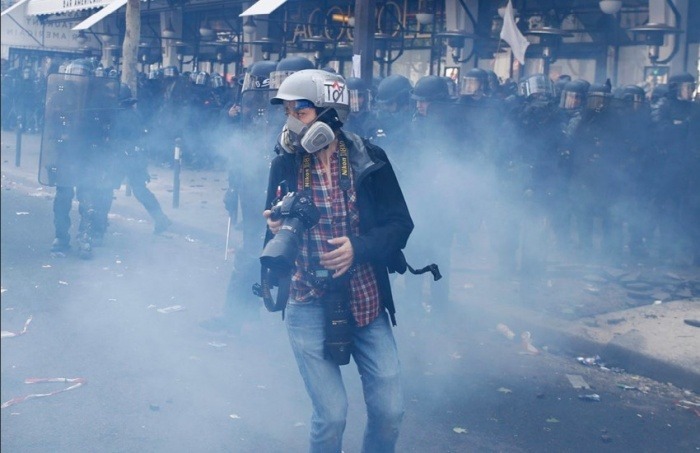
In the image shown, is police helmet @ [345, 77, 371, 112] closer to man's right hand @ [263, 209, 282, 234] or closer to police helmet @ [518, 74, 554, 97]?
police helmet @ [518, 74, 554, 97]

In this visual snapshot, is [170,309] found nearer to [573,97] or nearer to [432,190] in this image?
[432,190]

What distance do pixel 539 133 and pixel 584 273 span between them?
1.49m

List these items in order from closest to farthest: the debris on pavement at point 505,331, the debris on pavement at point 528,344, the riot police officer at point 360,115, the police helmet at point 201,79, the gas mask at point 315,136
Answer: the gas mask at point 315,136
the debris on pavement at point 528,344
the debris on pavement at point 505,331
the riot police officer at point 360,115
the police helmet at point 201,79

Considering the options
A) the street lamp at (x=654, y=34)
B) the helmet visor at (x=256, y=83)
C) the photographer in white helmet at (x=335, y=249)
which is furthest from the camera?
the street lamp at (x=654, y=34)

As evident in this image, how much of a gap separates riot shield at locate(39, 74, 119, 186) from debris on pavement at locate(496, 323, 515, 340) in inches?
187

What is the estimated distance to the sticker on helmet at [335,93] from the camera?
3.26m

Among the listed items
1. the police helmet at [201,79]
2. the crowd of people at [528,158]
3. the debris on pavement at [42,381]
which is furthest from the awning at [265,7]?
the debris on pavement at [42,381]

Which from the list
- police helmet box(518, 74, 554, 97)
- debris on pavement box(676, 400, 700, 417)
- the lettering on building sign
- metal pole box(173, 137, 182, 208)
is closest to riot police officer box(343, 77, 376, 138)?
police helmet box(518, 74, 554, 97)

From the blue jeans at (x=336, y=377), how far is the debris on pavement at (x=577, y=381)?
9.10 ft

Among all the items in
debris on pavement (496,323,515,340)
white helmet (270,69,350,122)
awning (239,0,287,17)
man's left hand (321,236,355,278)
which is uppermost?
awning (239,0,287,17)

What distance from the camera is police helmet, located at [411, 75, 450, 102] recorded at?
25.8 feet

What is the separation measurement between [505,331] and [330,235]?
4.01 m

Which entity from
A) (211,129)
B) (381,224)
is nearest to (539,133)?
(381,224)

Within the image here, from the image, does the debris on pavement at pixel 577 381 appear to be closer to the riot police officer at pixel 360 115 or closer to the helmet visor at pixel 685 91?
the riot police officer at pixel 360 115
